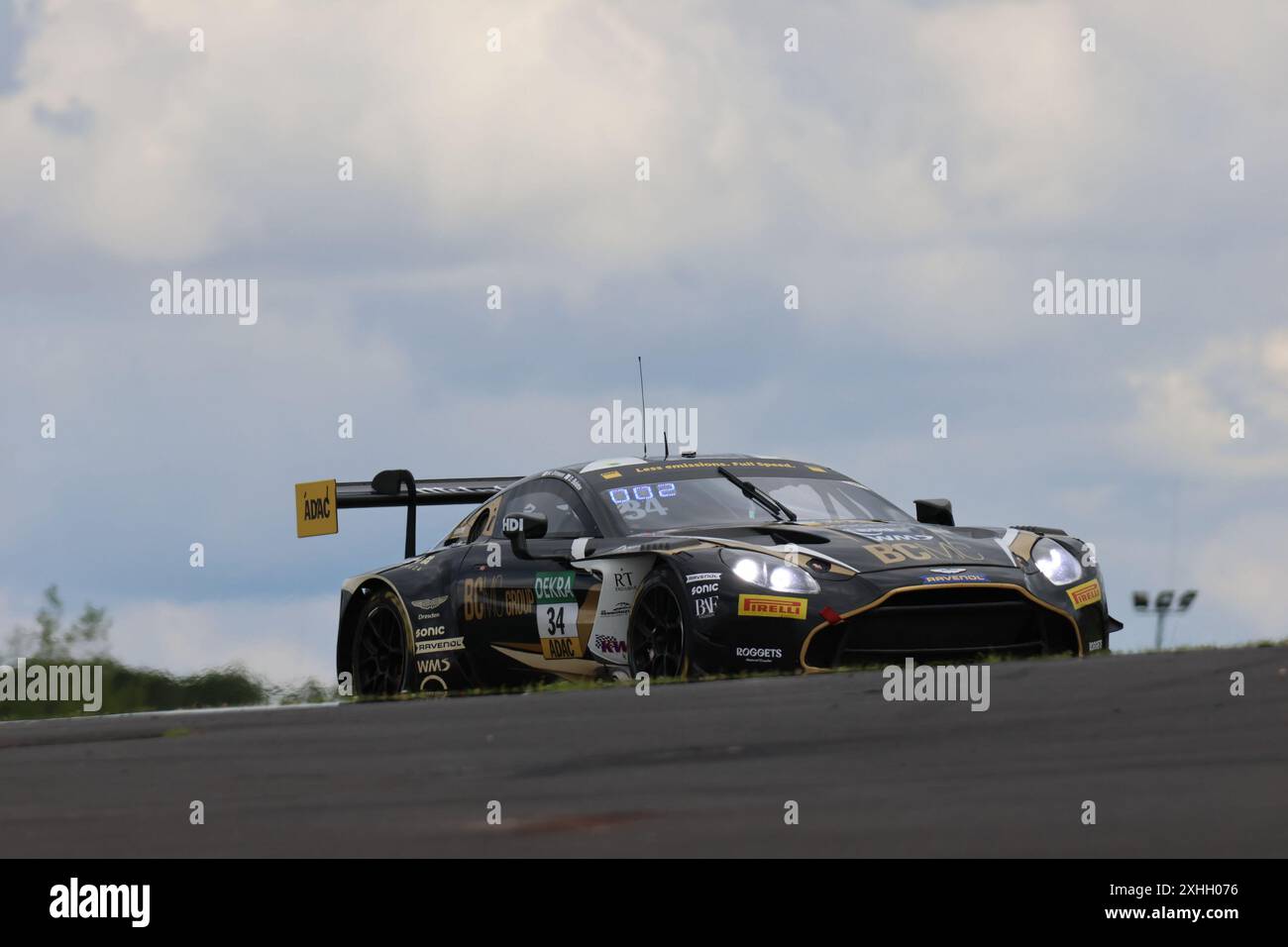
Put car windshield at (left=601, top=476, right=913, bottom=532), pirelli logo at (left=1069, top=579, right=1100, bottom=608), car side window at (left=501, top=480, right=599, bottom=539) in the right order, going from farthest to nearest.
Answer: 1. car side window at (left=501, top=480, right=599, bottom=539)
2. car windshield at (left=601, top=476, right=913, bottom=532)
3. pirelli logo at (left=1069, top=579, right=1100, bottom=608)

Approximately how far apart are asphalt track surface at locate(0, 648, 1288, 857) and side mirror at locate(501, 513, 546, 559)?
9.05ft

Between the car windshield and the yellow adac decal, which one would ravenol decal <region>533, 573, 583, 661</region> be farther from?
the yellow adac decal

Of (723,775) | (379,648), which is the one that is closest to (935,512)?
(379,648)

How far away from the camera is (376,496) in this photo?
13750 millimetres

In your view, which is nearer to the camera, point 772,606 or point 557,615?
point 772,606

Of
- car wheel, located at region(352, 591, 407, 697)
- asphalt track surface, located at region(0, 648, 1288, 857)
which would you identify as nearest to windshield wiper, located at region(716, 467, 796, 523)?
car wheel, located at region(352, 591, 407, 697)

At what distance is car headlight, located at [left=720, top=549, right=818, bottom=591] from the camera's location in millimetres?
10031

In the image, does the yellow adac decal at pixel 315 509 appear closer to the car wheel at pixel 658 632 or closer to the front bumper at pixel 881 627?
the car wheel at pixel 658 632

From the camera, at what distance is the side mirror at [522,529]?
37.5 feet

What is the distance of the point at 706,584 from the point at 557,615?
1.38 meters

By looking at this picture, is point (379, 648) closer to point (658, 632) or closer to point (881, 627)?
point (658, 632)
